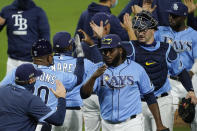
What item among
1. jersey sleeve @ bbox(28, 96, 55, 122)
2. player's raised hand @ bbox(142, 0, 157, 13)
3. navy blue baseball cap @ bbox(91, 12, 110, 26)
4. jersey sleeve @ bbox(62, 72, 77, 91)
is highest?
player's raised hand @ bbox(142, 0, 157, 13)

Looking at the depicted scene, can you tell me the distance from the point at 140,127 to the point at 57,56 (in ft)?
5.37

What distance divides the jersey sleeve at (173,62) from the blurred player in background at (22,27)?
3.42 m

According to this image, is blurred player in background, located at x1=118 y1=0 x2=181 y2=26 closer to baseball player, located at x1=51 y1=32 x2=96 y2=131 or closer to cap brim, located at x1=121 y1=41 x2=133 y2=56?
baseball player, located at x1=51 y1=32 x2=96 y2=131

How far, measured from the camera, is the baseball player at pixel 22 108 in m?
5.50

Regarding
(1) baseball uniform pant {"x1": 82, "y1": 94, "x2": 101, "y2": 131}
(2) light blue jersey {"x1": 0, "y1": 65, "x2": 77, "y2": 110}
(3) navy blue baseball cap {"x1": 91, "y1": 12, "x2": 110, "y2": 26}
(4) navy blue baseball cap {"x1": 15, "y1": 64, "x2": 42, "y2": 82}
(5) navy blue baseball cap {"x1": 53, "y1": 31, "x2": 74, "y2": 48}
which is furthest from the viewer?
(1) baseball uniform pant {"x1": 82, "y1": 94, "x2": 101, "y2": 131}

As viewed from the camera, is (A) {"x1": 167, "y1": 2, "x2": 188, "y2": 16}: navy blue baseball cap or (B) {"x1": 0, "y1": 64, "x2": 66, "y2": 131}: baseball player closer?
(B) {"x1": 0, "y1": 64, "x2": 66, "y2": 131}: baseball player

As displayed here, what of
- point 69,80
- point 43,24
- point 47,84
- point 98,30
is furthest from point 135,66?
point 43,24

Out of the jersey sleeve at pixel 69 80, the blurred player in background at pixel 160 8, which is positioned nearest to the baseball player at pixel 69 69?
the jersey sleeve at pixel 69 80

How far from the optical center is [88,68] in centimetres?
705

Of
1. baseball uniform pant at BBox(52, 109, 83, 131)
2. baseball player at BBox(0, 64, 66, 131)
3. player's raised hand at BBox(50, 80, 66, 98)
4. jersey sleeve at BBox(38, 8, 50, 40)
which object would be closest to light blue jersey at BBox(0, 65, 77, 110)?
player's raised hand at BBox(50, 80, 66, 98)

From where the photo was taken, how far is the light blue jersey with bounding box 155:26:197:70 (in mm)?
7484

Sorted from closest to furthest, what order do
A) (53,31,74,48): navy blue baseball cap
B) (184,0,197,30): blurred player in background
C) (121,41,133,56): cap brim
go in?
(121,41,133,56): cap brim → (53,31,74,48): navy blue baseball cap → (184,0,197,30): blurred player in background

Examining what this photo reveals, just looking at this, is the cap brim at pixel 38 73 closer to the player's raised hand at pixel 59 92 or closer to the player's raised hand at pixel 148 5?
the player's raised hand at pixel 59 92

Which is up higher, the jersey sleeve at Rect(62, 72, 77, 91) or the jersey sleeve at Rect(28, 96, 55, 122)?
the jersey sleeve at Rect(62, 72, 77, 91)
